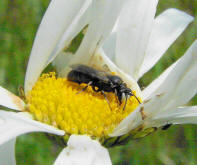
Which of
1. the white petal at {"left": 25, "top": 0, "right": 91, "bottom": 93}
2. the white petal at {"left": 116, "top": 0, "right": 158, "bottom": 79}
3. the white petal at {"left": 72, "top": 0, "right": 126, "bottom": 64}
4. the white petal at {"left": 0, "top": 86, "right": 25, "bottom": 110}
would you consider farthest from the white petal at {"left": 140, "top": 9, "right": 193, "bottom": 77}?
the white petal at {"left": 0, "top": 86, "right": 25, "bottom": 110}

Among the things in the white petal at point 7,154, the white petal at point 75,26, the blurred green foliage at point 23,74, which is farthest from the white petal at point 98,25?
the white petal at point 7,154

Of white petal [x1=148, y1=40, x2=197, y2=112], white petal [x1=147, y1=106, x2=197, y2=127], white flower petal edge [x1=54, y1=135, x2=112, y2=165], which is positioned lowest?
white flower petal edge [x1=54, y1=135, x2=112, y2=165]

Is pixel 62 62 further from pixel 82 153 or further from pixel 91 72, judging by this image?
pixel 82 153

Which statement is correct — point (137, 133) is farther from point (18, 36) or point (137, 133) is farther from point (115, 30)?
point (18, 36)

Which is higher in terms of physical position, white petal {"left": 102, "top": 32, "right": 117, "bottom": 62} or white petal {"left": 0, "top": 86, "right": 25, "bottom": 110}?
white petal {"left": 102, "top": 32, "right": 117, "bottom": 62}

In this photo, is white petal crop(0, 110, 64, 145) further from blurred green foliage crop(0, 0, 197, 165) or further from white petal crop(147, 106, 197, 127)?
blurred green foliage crop(0, 0, 197, 165)

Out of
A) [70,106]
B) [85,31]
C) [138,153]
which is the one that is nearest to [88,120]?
[70,106]
